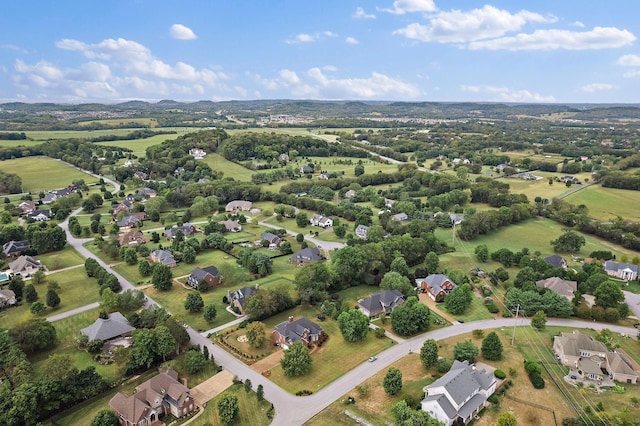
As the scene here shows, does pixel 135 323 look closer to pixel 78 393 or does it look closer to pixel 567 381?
pixel 78 393

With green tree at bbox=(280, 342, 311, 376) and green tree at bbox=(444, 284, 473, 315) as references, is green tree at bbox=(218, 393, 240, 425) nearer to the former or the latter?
green tree at bbox=(280, 342, 311, 376)

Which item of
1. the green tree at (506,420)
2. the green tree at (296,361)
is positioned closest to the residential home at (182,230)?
the green tree at (296,361)

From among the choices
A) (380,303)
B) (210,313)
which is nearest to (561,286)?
(380,303)

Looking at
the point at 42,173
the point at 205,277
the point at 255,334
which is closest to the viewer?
the point at 255,334

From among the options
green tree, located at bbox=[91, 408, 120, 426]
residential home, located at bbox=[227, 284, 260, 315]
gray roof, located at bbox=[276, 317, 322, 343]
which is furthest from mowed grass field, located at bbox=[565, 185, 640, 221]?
green tree, located at bbox=[91, 408, 120, 426]

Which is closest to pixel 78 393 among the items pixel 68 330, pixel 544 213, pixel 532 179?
pixel 68 330

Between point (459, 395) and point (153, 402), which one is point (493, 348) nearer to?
point (459, 395)
